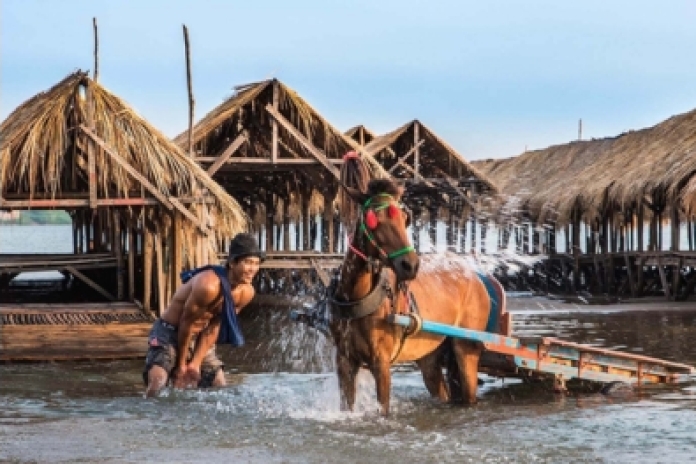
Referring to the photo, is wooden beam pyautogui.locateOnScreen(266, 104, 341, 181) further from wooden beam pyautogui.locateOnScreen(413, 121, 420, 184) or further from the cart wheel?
the cart wheel

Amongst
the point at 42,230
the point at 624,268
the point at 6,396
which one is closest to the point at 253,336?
the point at 6,396

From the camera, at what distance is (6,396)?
10.4 m

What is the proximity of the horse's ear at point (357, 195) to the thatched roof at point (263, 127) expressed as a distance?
11035 mm

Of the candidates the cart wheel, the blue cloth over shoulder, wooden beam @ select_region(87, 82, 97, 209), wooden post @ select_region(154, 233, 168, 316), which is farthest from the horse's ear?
wooden post @ select_region(154, 233, 168, 316)

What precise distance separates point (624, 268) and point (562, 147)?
6.45 m

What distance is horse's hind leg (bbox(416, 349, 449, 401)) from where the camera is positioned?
9.61 meters

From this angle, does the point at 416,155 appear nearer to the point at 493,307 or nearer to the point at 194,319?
the point at 493,307

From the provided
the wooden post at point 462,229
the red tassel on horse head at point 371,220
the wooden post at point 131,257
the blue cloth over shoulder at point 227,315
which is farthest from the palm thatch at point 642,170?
the red tassel on horse head at point 371,220

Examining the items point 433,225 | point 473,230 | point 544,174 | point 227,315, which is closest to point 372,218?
point 227,315

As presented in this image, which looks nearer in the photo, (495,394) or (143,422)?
(143,422)

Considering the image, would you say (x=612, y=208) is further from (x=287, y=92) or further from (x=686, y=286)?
(x=287, y=92)

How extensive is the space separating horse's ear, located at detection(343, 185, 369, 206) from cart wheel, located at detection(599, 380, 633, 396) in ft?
11.9

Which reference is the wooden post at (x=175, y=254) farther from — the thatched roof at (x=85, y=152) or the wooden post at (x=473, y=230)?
the wooden post at (x=473, y=230)

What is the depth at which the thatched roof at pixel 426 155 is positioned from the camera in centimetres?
2611
